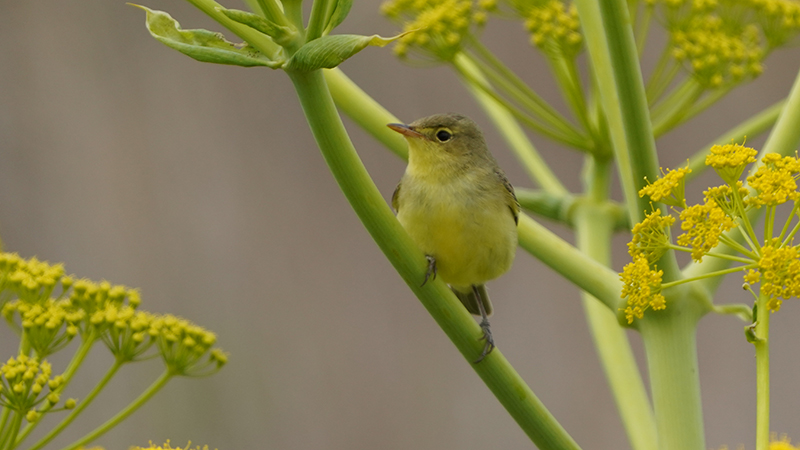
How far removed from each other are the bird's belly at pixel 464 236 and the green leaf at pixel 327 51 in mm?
1035

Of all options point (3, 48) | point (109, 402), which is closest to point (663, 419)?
point (109, 402)

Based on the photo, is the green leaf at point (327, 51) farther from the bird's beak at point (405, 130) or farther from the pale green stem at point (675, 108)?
the pale green stem at point (675, 108)

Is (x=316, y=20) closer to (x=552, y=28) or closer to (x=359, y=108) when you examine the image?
(x=359, y=108)

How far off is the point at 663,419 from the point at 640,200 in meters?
0.33

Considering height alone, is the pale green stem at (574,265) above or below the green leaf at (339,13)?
below

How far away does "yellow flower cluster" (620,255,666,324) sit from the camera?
41.4 inches

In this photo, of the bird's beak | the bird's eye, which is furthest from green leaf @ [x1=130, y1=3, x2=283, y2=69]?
the bird's eye

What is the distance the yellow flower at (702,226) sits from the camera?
0.98m

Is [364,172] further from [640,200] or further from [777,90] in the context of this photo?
[777,90]

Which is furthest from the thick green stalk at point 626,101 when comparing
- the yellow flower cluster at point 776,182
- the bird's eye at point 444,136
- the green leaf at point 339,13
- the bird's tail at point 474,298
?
the bird's tail at point 474,298

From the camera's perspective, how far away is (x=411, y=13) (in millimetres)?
2332

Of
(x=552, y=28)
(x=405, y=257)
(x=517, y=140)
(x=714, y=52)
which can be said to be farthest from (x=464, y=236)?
(x=405, y=257)

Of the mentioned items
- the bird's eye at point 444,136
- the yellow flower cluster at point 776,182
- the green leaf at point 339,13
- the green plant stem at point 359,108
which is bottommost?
the yellow flower cluster at point 776,182

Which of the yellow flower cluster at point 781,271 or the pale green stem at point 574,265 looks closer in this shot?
the yellow flower cluster at point 781,271
